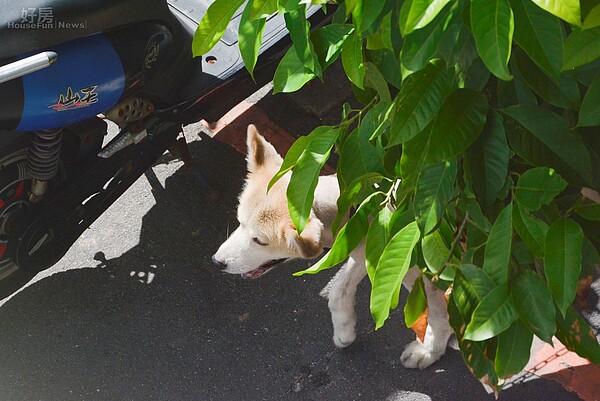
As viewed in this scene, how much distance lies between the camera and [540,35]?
1559mm

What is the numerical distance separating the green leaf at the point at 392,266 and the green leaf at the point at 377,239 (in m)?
0.12

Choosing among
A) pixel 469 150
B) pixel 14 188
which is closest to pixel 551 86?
pixel 469 150

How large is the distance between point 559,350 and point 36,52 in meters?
2.78

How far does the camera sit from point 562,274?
1842 mm

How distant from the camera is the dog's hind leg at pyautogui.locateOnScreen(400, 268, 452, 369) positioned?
381 cm

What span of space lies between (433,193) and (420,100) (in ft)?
0.80

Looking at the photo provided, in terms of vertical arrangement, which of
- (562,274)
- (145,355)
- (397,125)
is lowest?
(145,355)

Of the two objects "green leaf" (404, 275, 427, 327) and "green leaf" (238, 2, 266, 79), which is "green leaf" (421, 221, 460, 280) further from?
"green leaf" (238, 2, 266, 79)

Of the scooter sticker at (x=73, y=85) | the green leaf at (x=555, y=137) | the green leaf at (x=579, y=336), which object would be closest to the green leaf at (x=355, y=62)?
the green leaf at (x=555, y=137)

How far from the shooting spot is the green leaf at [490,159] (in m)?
1.81

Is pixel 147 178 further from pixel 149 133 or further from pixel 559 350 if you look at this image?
pixel 559 350

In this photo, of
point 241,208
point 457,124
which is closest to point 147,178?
point 241,208

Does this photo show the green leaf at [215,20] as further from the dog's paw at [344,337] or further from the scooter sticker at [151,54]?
the dog's paw at [344,337]

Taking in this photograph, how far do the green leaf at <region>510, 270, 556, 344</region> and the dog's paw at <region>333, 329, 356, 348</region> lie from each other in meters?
2.11
